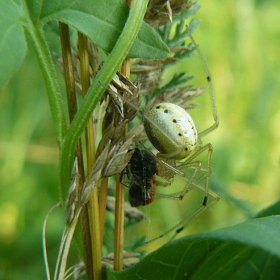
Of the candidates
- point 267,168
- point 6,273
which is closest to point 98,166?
point 6,273

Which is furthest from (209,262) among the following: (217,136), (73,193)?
(217,136)

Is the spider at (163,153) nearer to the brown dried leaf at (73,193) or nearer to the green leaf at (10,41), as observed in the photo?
the brown dried leaf at (73,193)

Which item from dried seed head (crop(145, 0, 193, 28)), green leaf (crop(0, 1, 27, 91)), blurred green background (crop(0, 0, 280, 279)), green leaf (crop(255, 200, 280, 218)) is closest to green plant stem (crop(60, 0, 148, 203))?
dried seed head (crop(145, 0, 193, 28))

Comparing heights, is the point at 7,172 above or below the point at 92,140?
below

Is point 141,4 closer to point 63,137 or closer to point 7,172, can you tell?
point 63,137

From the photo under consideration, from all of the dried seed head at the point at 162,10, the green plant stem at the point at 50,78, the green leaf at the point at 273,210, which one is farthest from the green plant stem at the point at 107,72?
the green leaf at the point at 273,210

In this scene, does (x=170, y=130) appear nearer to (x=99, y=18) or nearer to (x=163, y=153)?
(x=163, y=153)

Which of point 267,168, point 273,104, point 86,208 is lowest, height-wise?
point 267,168
